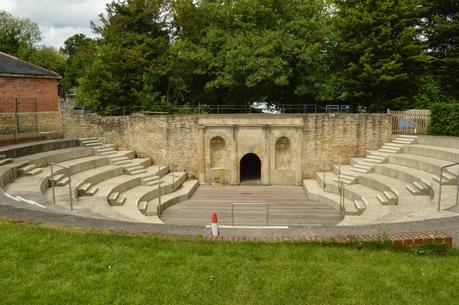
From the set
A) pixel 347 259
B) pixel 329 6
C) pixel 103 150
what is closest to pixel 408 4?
pixel 329 6

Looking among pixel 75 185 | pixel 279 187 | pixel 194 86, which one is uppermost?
pixel 194 86

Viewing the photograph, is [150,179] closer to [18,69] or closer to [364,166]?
[18,69]

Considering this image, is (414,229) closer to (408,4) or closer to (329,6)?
(408,4)

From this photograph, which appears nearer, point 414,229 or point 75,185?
point 414,229

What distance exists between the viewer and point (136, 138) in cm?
2653

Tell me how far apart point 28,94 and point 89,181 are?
8762mm

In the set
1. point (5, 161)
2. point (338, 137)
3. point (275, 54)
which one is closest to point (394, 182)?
point (338, 137)

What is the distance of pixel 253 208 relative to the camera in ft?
63.5

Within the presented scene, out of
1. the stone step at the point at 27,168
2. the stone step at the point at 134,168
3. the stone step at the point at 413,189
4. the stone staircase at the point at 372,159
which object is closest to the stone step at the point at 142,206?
the stone step at the point at 134,168

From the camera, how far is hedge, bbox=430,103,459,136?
851 inches

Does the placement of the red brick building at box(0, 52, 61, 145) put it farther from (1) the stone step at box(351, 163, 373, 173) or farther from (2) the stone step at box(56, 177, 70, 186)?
(1) the stone step at box(351, 163, 373, 173)

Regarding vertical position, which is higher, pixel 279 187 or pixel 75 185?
pixel 75 185

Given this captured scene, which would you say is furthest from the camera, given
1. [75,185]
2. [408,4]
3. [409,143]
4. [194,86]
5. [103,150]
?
[194,86]

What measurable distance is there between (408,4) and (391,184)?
14.6 m
